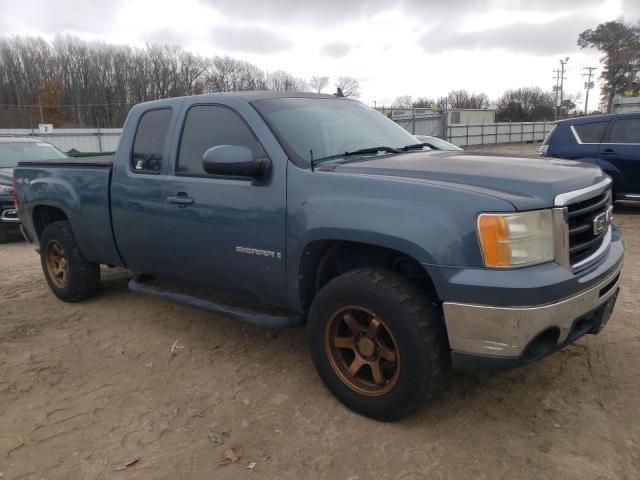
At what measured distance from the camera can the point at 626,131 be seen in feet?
29.0

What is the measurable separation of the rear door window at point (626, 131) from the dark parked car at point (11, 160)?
10.2 metres

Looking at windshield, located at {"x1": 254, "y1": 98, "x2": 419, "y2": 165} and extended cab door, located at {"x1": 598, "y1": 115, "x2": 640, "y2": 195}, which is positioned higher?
windshield, located at {"x1": 254, "y1": 98, "x2": 419, "y2": 165}

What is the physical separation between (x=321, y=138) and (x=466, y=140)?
30591 mm

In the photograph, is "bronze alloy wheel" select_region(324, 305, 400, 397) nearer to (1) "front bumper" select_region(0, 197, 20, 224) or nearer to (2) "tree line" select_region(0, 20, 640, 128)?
(1) "front bumper" select_region(0, 197, 20, 224)

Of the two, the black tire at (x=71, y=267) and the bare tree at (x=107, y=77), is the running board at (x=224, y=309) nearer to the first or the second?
the black tire at (x=71, y=267)

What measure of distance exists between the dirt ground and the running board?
40 cm

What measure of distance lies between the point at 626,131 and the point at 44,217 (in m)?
8.97

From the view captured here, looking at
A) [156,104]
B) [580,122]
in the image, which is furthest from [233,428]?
[580,122]

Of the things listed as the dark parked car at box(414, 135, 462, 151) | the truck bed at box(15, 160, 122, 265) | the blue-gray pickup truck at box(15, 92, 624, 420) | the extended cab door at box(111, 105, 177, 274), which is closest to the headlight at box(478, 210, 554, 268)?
the blue-gray pickup truck at box(15, 92, 624, 420)

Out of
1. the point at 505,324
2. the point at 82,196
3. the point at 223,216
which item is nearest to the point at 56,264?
the point at 82,196

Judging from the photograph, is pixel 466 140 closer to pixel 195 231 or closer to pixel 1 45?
pixel 195 231

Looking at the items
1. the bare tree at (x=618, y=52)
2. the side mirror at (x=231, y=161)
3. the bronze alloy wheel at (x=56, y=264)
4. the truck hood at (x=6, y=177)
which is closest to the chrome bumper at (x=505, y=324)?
the side mirror at (x=231, y=161)

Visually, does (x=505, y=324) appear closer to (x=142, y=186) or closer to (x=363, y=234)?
A: (x=363, y=234)

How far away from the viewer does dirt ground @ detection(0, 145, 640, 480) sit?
8.48ft
